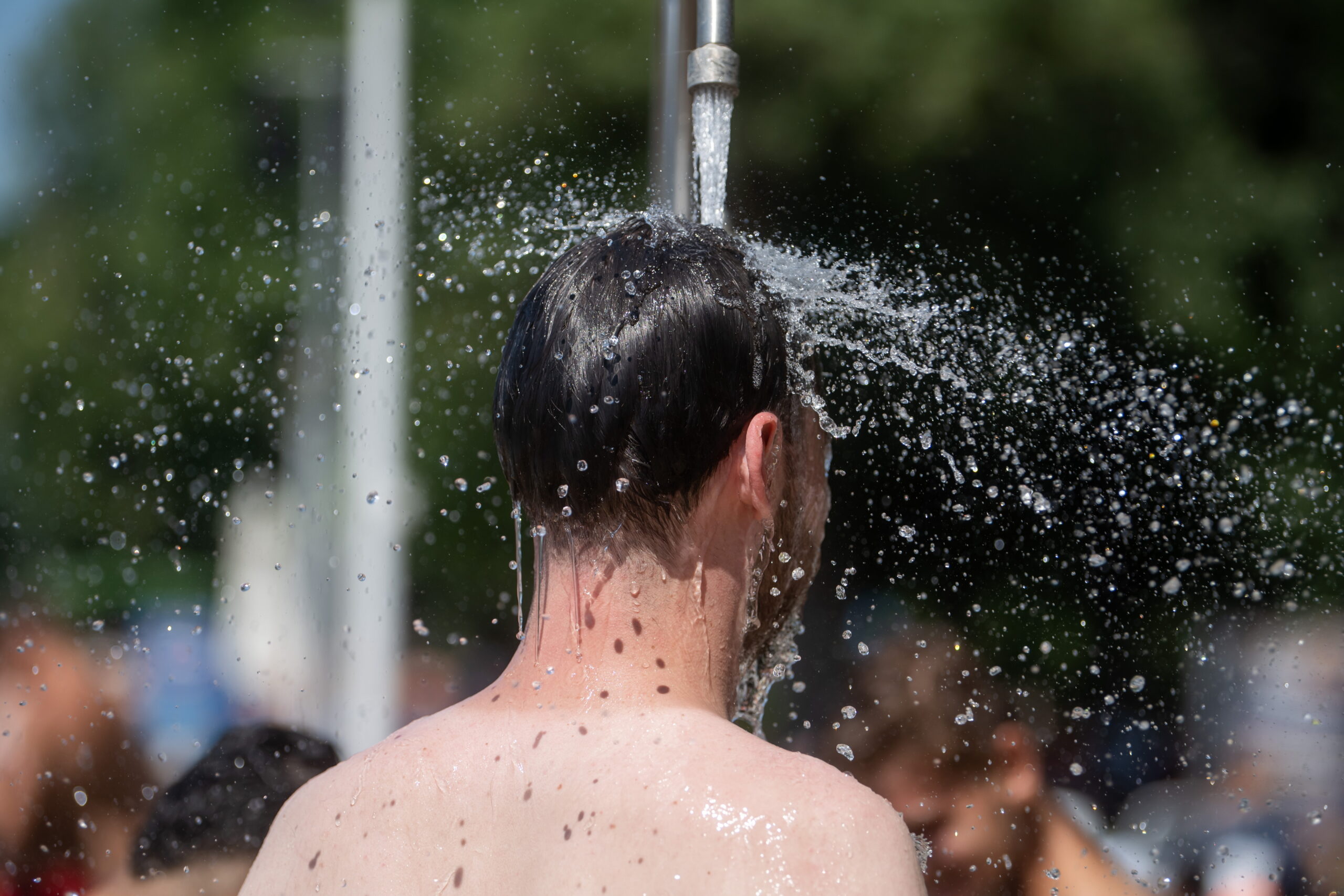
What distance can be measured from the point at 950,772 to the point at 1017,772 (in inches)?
7.5

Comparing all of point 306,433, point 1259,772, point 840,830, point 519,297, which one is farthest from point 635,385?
point 306,433

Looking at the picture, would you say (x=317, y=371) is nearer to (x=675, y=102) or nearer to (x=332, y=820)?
(x=675, y=102)

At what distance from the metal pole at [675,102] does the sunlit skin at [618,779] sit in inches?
40.7

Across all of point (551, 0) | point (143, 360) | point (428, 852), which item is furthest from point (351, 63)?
point (428, 852)

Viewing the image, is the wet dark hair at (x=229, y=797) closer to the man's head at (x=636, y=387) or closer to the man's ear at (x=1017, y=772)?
the man's head at (x=636, y=387)

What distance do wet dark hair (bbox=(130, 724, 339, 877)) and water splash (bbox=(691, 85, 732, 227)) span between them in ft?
5.62

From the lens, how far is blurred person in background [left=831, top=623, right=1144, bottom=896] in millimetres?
3258

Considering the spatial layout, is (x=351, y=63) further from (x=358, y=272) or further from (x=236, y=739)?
(x=236, y=739)

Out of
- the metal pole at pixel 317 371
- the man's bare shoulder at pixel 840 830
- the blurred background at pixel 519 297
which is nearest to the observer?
the man's bare shoulder at pixel 840 830

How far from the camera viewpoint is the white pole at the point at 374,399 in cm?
689

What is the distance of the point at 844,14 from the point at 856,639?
338cm

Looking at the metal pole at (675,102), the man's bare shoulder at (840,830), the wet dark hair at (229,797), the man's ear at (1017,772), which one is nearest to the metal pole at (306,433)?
the wet dark hair at (229,797)

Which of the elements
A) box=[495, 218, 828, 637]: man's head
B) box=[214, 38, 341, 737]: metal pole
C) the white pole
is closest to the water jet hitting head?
box=[495, 218, 828, 637]: man's head

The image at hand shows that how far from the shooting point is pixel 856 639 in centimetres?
539
